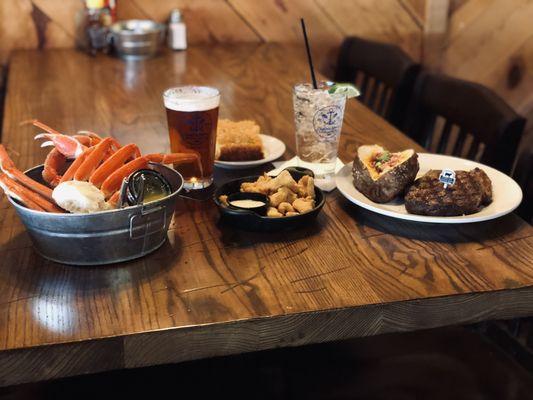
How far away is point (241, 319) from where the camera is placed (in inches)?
32.5

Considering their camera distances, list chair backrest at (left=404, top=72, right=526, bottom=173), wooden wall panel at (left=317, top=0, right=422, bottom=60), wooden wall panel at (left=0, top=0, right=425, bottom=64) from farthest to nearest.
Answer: wooden wall panel at (left=317, top=0, right=422, bottom=60)
wooden wall panel at (left=0, top=0, right=425, bottom=64)
chair backrest at (left=404, top=72, right=526, bottom=173)

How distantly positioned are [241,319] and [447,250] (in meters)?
0.39

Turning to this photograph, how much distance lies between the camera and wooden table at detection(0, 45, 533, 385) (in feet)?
2.63

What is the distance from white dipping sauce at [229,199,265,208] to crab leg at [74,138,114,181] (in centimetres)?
23

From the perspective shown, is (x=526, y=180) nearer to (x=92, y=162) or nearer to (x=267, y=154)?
(x=267, y=154)

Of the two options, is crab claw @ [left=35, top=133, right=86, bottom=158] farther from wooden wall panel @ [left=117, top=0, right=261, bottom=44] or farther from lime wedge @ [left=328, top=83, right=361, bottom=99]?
wooden wall panel @ [left=117, top=0, right=261, bottom=44]

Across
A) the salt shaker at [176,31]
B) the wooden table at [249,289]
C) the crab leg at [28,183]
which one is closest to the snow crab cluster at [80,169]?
the crab leg at [28,183]

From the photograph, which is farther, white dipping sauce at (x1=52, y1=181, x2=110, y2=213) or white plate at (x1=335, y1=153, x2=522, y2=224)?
white plate at (x1=335, y1=153, x2=522, y2=224)

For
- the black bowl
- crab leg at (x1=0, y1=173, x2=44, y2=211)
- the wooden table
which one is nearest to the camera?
the wooden table

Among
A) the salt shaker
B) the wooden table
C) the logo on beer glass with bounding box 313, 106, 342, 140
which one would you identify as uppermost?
the logo on beer glass with bounding box 313, 106, 342, 140

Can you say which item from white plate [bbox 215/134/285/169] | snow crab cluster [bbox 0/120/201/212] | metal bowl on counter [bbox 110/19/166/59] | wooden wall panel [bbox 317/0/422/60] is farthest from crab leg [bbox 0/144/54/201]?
wooden wall panel [bbox 317/0/422/60]

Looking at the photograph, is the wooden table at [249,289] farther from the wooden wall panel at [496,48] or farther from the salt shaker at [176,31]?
the salt shaker at [176,31]

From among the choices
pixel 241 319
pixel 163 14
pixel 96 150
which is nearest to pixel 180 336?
pixel 241 319

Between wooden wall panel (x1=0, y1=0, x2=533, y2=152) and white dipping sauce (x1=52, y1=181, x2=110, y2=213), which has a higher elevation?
white dipping sauce (x1=52, y1=181, x2=110, y2=213)
